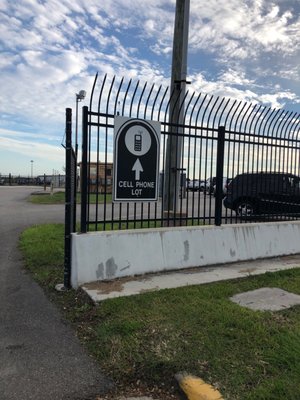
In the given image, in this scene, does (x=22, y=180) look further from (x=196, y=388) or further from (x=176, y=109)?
(x=196, y=388)

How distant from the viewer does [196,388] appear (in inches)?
124

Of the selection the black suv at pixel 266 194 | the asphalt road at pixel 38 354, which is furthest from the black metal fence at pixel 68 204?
the black suv at pixel 266 194

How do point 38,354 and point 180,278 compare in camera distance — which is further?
point 180,278

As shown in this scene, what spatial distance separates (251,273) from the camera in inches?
255

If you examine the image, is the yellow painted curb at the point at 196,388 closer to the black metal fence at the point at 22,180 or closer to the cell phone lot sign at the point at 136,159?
the cell phone lot sign at the point at 136,159

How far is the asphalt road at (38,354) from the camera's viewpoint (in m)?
3.23

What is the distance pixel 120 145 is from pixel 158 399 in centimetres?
384

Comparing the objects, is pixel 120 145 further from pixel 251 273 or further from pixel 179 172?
pixel 251 273

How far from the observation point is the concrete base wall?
5.76m

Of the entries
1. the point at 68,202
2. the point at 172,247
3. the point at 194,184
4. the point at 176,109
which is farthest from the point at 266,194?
the point at 68,202

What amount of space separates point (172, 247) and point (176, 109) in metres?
2.80

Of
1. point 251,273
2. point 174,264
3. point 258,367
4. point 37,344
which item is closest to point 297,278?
point 251,273

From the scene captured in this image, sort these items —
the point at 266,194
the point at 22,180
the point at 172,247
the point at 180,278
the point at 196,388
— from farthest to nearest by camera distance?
the point at 22,180 < the point at 266,194 < the point at 172,247 < the point at 180,278 < the point at 196,388

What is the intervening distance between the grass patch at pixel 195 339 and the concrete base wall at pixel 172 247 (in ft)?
1.97
